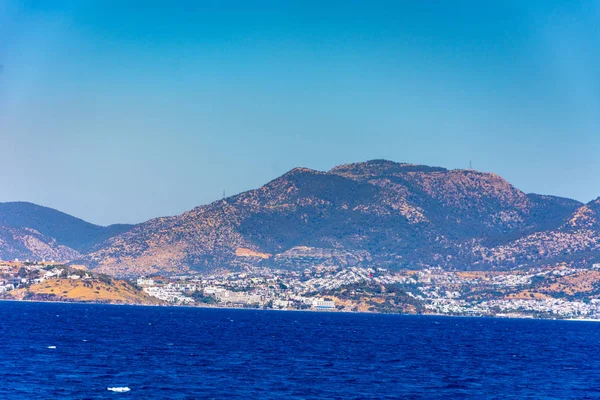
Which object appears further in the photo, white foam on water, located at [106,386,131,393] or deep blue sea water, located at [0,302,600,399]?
deep blue sea water, located at [0,302,600,399]

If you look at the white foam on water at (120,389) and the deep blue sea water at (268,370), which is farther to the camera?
the deep blue sea water at (268,370)

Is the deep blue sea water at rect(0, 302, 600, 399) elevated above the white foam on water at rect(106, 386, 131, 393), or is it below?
above

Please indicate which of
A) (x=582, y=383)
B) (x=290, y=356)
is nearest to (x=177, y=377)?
(x=290, y=356)

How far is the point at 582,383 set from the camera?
138 m

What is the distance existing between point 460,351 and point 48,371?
9160cm

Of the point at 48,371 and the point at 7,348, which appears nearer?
the point at 48,371

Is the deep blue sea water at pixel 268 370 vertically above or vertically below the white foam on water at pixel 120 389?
above

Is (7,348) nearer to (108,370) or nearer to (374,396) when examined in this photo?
(108,370)

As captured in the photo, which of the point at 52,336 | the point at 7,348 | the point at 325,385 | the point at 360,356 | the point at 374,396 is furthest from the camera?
the point at 52,336

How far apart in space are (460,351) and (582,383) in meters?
53.4

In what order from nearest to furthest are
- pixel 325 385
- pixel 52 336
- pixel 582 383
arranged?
pixel 325 385 → pixel 582 383 → pixel 52 336

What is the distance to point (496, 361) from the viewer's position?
169 meters

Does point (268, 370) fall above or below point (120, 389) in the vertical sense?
above

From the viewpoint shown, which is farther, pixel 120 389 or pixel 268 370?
pixel 268 370
